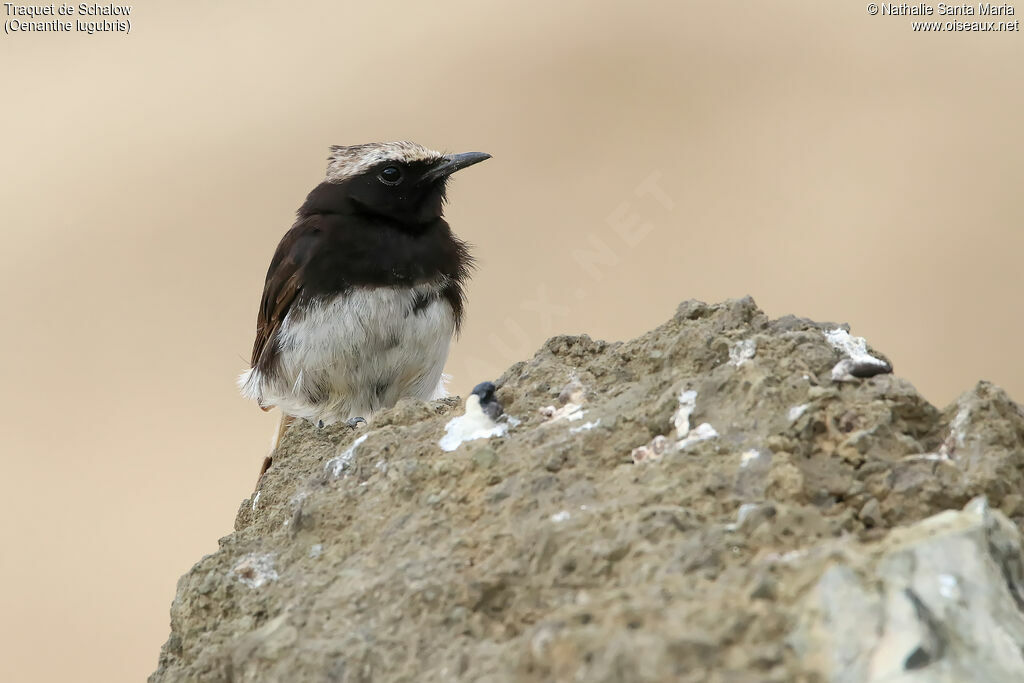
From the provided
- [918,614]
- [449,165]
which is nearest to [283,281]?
[449,165]

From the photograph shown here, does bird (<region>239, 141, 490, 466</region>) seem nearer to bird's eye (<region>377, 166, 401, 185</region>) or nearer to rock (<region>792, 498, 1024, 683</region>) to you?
bird's eye (<region>377, 166, 401, 185</region>)

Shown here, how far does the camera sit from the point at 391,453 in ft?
10.8

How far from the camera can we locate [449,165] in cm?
705

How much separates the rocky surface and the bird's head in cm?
362

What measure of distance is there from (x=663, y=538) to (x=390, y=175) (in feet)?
16.6

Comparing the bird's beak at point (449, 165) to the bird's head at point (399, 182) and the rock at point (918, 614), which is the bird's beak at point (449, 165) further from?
the rock at point (918, 614)

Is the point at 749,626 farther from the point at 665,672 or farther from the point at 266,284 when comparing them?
the point at 266,284

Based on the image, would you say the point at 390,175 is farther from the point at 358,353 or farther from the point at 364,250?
the point at 358,353

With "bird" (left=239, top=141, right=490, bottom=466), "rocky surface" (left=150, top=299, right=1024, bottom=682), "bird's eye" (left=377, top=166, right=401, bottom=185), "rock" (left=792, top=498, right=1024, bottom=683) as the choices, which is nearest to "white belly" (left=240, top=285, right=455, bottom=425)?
"bird" (left=239, top=141, right=490, bottom=466)

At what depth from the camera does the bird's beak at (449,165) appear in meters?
7.05

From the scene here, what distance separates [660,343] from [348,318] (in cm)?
359

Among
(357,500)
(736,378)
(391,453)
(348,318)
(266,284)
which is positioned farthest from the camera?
(266,284)

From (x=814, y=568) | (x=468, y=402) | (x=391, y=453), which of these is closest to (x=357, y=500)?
(x=391, y=453)

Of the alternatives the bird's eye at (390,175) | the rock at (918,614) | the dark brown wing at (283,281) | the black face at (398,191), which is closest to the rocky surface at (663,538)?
the rock at (918,614)
